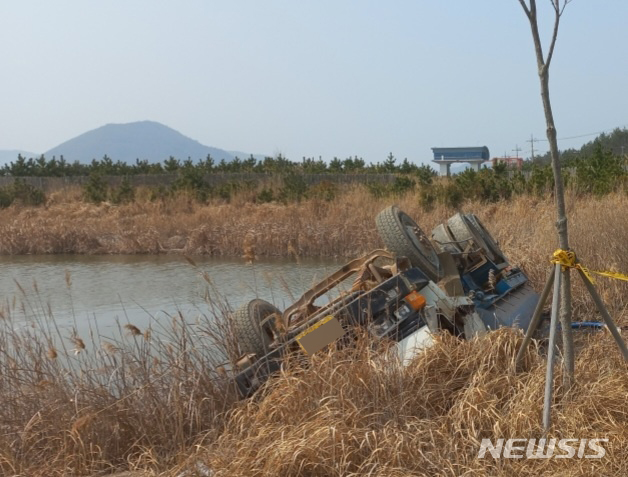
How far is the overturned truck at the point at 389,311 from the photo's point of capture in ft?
17.3

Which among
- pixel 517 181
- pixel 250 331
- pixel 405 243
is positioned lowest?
pixel 250 331

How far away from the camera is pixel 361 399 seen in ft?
14.6

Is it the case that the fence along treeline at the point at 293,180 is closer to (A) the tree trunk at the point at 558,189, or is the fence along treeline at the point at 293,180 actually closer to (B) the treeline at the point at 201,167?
(B) the treeline at the point at 201,167

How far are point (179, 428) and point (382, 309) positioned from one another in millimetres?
1713

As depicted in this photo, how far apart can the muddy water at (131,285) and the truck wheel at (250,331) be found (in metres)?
2.42

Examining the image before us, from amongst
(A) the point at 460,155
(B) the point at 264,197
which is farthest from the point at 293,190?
(A) the point at 460,155

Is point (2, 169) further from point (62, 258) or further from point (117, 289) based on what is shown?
point (117, 289)

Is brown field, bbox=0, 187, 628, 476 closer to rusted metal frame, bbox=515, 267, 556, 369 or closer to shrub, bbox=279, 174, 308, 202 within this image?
rusted metal frame, bbox=515, 267, 556, 369

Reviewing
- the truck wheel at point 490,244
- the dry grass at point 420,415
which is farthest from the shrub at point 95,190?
the dry grass at point 420,415

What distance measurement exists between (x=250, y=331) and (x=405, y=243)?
4.75ft

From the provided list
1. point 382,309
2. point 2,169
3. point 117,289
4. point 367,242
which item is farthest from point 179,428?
point 2,169

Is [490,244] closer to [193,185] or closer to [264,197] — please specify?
[264,197]

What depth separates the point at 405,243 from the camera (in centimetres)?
627

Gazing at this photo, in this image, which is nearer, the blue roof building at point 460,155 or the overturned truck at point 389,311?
the overturned truck at point 389,311
